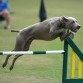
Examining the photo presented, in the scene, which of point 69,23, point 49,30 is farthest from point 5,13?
point 69,23

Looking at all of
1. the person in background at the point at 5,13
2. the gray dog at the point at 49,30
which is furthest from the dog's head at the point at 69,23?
the person in background at the point at 5,13

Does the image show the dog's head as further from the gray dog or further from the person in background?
the person in background

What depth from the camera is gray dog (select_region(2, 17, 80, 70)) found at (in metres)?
8.62

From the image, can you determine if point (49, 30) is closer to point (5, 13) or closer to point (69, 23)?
point (69, 23)

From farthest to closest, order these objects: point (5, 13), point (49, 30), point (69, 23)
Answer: point (5, 13)
point (49, 30)
point (69, 23)

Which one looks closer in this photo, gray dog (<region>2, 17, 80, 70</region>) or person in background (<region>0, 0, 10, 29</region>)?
gray dog (<region>2, 17, 80, 70</region>)

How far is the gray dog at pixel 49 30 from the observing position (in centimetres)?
862

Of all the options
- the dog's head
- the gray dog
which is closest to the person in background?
the gray dog

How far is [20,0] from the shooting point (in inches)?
1319

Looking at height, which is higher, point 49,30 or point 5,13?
point 5,13

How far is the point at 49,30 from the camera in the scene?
888 cm

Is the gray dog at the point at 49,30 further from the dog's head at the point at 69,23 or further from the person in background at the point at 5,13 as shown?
the person in background at the point at 5,13

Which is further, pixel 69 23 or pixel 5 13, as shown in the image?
pixel 5 13

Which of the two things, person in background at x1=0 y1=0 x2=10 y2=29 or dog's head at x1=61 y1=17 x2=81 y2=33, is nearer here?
dog's head at x1=61 y1=17 x2=81 y2=33
